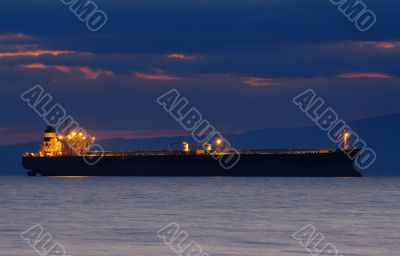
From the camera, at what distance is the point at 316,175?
398 ft

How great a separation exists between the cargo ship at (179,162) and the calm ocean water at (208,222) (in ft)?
147

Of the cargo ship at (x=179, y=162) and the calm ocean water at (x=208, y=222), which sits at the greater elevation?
the cargo ship at (x=179, y=162)

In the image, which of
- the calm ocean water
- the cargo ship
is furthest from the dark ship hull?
the calm ocean water

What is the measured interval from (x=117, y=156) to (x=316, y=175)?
28987mm

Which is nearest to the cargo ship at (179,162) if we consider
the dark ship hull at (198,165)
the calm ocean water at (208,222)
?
the dark ship hull at (198,165)

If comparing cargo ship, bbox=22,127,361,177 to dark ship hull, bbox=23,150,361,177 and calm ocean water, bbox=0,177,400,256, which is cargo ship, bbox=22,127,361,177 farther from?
calm ocean water, bbox=0,177,400,256

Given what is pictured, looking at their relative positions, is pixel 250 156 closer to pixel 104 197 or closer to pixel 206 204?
pixel 104 197

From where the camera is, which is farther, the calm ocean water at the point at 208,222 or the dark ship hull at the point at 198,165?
the dark ship hull at the point at 198,165

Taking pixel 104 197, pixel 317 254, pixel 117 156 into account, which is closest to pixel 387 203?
pixel 104 197

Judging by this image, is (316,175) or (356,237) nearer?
(356,237)

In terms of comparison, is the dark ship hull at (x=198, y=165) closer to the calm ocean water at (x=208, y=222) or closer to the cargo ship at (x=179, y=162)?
the cargo ship at (x=179, y=162)

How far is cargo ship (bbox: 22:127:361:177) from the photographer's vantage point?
120m

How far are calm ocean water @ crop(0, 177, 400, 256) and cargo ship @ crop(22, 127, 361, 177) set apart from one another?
44.8 m

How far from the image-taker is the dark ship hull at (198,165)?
120 meters
